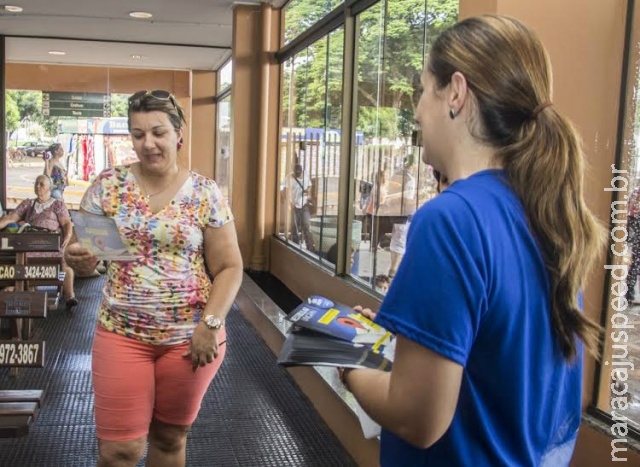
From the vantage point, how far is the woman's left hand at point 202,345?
215 centimetres

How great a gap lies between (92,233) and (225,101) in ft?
38.9

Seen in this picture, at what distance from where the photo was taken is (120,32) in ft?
32.4

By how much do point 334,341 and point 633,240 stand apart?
1.75 m

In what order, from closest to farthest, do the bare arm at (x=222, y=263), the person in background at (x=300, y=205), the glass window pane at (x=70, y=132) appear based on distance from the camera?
the bare arm at (x=222, y=263) → the person in background at (x=300, y=205) → the glass window pane at (x=70, y=132)

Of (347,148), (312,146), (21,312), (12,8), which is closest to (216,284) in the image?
(21,312)

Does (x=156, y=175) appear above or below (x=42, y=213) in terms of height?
above

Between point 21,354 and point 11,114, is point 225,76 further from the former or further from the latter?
point 21,354

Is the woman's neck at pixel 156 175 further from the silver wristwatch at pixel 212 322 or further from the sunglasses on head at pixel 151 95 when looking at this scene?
the silver wristwatch at pixel 212 322

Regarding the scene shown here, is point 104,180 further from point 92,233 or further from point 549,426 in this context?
point 549,426

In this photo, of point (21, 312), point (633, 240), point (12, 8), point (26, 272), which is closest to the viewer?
point (633, 240)

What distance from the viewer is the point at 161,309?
2.16m

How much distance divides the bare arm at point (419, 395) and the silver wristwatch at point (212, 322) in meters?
1.25

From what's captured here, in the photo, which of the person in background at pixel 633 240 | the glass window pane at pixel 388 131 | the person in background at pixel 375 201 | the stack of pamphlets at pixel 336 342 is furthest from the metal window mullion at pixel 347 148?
the stack of pamphlets at pixel 336 342

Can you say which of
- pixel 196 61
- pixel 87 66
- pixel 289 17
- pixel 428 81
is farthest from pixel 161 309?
pixel 87 66
